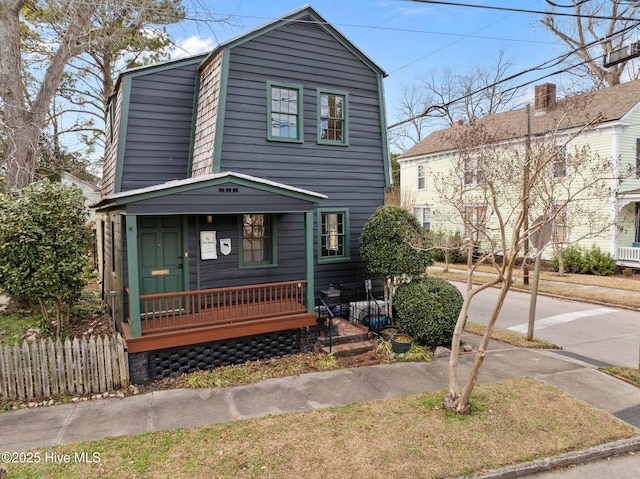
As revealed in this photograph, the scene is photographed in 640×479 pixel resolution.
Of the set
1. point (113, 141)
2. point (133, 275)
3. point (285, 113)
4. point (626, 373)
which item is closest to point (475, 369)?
point (626, 373)

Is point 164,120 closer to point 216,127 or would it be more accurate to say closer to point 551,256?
point 216,127

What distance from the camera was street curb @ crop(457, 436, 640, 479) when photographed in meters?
4.87

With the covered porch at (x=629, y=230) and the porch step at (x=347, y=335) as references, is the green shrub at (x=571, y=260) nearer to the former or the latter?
the covered porch at (x=629, y=230)

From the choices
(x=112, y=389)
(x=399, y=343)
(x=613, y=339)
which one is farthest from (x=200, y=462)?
(x=613, y=339)

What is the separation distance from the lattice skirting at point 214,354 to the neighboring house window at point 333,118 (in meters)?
5.24

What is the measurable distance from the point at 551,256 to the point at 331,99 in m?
16.7

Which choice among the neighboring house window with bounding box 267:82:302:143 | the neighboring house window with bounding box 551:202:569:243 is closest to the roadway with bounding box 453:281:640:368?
the neighboring house window with bounding box 551:202:569:243

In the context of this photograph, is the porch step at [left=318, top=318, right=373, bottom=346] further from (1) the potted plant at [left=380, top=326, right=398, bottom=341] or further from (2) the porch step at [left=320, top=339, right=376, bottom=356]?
(1) the potted plant at [left=380, top=326, right=398, bottom=341]

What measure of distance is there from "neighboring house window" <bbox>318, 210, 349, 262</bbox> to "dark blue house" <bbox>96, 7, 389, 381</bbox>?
29 mm

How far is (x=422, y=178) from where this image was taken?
28734 mm

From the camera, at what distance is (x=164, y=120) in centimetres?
990

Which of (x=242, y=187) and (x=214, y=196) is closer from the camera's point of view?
(x=214, y=196)

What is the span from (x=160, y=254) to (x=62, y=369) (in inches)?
121

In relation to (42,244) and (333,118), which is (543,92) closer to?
(333,118)
